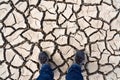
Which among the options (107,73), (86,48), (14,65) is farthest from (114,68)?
(14,65)

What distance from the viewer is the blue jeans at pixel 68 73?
3738 millimetres

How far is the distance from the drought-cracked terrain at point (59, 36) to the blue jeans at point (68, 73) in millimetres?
167

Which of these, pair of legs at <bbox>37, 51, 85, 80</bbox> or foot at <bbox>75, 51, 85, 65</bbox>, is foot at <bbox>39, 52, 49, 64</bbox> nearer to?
pair of legs at <bbox>37, 51, 85, 80</bbox>

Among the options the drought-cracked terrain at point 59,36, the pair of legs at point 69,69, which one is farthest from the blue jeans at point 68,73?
the drought-cracked terrain at point 59,36

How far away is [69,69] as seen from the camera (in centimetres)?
388

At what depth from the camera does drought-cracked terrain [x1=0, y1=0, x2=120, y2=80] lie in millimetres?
4035

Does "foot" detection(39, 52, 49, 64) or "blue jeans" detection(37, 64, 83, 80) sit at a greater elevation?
"foot" detection(39, 52, 49, 64)

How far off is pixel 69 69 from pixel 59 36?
0.40m

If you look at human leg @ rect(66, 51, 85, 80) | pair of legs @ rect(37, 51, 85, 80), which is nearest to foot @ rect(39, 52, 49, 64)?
pair of legs @ rect(37, 51, 85, 80)

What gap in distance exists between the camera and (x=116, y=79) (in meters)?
4.04

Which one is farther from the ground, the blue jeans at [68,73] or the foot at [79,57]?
the foot at [79,57]

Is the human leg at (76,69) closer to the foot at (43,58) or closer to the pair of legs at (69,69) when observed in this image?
the pair of legs at (69,69)

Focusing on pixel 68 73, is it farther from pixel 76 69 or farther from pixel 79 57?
pixel 79 57

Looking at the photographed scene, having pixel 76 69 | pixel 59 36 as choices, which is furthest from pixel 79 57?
pixel 59 36
